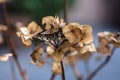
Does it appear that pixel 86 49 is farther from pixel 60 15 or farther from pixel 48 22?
pixel 60 15

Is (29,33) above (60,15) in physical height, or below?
above

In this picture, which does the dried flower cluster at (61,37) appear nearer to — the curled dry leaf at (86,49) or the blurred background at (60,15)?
the curled dry leaf at (86,49)

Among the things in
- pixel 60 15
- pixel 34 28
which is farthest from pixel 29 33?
pixel 60 15

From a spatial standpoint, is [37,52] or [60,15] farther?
[60,15]

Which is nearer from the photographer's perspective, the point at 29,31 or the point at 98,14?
the point at 29,31

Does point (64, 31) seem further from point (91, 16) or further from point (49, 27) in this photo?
point (91, 16)

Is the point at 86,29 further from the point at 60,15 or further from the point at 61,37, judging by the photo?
the point at 60,15

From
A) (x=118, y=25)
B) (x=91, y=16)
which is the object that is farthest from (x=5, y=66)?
(x=91, y=16)

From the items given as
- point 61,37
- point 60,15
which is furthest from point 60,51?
point 60,15

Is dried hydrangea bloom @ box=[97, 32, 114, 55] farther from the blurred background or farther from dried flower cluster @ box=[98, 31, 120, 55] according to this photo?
the blurred background
